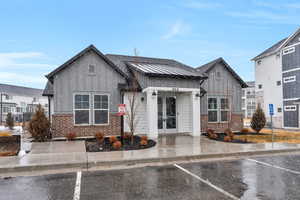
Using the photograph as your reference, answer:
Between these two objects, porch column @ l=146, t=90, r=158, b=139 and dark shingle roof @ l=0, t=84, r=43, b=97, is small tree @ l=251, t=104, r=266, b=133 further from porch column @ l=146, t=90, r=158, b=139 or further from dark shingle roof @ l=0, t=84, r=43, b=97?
dark shingle roof @ l=0, t=84, r=43, b=97

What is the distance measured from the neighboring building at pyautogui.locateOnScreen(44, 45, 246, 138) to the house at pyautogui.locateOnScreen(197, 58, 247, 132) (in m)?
2.32

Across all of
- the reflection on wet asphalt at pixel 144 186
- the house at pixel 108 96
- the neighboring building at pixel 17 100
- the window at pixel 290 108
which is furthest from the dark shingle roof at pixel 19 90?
the window at pixel 290 108

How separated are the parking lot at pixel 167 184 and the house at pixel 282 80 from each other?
19.0m

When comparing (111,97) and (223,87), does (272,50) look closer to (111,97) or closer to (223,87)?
(223,87)

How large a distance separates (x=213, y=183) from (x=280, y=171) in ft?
8.87

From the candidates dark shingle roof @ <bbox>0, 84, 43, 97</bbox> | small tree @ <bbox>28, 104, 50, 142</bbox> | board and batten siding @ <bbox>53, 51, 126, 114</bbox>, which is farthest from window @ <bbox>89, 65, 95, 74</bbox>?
dark shingle roof @ <bbox>0, 84, 43, 97</bbox>

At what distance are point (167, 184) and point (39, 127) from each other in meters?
9.38

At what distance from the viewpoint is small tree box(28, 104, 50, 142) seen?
1143 cm

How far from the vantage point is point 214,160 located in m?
7.84

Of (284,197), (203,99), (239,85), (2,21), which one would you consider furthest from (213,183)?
(2,21)

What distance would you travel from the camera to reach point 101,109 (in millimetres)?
13016

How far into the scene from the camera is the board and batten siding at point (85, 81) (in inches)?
479

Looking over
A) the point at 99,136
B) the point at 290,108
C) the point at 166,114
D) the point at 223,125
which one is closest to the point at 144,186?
the point at 99,136

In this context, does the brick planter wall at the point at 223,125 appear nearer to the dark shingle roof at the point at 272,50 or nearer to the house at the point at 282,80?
the house at the point at 282,80
